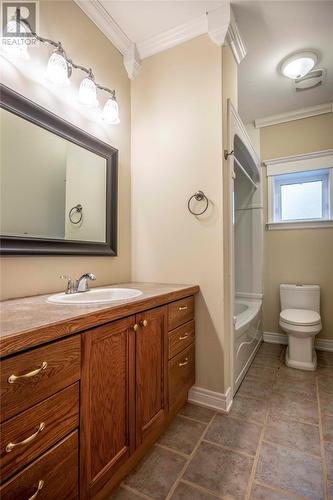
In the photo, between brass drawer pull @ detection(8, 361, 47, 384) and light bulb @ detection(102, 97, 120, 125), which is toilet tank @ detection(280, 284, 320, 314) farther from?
brass drawer pull @ detection(8, 361, 47, 384)

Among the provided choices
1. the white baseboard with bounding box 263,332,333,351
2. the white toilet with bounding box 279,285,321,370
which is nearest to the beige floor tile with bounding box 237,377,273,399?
the white toilet with bounding box 279,285,321,370

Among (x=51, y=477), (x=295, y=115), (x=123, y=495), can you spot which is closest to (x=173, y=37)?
(x=295, y=115)

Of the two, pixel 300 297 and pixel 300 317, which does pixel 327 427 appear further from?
pixel 300 297

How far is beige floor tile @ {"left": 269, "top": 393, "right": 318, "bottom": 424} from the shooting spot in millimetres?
1595

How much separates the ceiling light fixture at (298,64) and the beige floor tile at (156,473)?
2.99 metres

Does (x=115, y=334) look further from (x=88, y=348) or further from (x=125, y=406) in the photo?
(x=125, y=406)

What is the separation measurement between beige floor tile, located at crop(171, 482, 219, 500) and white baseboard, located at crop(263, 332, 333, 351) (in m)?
2.17

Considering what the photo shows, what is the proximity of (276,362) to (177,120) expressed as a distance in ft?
7.71

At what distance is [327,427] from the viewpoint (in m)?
1.49

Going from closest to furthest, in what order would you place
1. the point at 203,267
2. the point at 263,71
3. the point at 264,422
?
the point at 264,422
the point at 203,267
the point at 263,71

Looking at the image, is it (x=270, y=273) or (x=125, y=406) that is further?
(x=270, y=273)

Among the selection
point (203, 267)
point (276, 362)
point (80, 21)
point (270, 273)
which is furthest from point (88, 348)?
point (270, 273)

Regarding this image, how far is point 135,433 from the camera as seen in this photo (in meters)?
1.14

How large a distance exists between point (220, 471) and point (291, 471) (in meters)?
0.34
